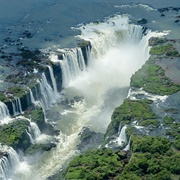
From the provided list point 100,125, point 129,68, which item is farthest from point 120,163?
point 129,68

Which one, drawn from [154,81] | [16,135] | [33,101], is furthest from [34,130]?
[154,81]

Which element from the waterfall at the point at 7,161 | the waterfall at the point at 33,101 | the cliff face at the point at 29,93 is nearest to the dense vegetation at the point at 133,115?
the cliff face at the point at 29,93

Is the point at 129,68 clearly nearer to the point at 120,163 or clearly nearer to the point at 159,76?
the point at 159,76

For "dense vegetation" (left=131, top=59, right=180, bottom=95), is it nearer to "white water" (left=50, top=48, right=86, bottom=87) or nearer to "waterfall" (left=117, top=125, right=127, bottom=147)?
"waterfall" (left=117, top=125, right=127, bottom=147)

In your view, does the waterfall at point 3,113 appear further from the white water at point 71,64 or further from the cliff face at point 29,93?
the white water at point 71,64

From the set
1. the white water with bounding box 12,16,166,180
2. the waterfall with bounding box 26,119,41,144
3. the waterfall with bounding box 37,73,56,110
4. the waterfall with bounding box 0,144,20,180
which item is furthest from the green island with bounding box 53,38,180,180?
the waterfall with bounding box 37,73,56,110

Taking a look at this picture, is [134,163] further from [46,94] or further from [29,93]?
[46,94]
